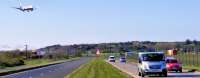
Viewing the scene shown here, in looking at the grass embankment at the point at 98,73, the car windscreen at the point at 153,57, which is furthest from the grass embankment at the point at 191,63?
the car windscreen at the point at 153,57

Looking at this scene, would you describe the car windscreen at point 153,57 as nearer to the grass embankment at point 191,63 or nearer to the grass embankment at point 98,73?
the grass embankment at point 98,73

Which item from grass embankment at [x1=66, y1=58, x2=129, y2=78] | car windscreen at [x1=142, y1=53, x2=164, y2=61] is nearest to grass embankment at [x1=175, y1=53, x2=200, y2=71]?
grass embankment at [x1=66, y1=58, x2=129, y2=78]

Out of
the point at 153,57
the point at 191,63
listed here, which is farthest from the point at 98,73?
the point at 191,63

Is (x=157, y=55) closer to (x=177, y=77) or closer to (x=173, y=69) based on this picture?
(x=177, y=77)

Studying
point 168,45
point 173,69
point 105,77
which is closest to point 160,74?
point 105,77

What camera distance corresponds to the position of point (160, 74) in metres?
44.4

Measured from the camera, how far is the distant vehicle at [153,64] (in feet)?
144

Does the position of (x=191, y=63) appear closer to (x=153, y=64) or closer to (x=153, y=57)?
(x=153, y=57)

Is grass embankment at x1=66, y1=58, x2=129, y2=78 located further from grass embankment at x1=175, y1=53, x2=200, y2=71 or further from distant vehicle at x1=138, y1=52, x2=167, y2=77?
grass embankment at x1=175, y1=53, x2=200, y2=71

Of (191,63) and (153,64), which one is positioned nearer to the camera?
(153,64)

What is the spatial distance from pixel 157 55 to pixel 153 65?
3.47 feet

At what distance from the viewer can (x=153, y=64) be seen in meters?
43.8

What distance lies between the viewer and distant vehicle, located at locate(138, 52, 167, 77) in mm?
43750

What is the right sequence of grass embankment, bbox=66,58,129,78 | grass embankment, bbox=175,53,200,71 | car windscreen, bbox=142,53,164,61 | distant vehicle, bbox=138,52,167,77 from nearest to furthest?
distant vehicle, bbox=138,52,167,77 < car windscreen, bbox=142,53,164,61 < grass embankment, bbox=66,58,129,78 < grass embankment, bbox=175,53,200,71
